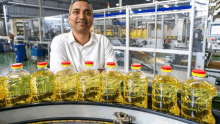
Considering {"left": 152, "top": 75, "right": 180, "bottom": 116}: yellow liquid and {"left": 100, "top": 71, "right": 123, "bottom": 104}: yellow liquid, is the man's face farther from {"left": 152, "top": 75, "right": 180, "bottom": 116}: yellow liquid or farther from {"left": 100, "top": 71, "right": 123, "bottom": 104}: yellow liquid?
{"left": 152, "top": 75, "right": 180, "bottom": 116}: yellow liquid

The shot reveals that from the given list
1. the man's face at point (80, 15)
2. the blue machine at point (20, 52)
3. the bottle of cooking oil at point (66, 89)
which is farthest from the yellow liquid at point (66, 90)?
the blue machine at point (20, 52)

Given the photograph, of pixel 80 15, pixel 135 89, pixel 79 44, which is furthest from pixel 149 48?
pixel 135 89

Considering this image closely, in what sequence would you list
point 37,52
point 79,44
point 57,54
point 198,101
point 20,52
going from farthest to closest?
point 20,52 < point 37,52 < point 79,44 < point 57,54 < point 198,101

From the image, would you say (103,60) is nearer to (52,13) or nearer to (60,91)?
(60,91)

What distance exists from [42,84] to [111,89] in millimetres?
502

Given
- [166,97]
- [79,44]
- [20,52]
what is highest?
[79,44]

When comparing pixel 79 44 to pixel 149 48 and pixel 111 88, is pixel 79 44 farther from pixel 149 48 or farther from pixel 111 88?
pixel 149 48

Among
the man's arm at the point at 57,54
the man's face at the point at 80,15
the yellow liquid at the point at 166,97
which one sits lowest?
the yellow liquid at the point at 166,97

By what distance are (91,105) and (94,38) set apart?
1148 millimetres

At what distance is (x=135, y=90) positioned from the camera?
1081mm

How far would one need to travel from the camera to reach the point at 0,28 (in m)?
17.2

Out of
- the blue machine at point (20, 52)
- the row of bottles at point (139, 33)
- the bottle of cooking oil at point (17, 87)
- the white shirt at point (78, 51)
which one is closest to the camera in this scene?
the bottle of cooking oil at point (17, 87)

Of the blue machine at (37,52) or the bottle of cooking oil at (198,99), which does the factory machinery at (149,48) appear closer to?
the bottle of cooking oil at (198,99)

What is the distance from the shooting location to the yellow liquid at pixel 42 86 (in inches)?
42.8
